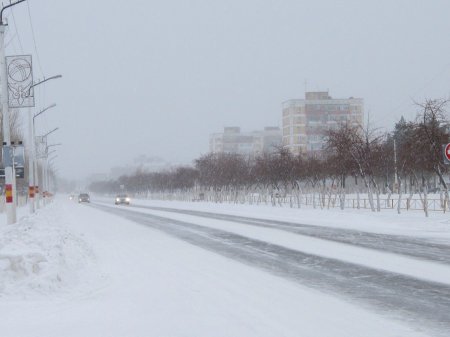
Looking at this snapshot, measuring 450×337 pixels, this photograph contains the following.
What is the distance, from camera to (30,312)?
25.3ft

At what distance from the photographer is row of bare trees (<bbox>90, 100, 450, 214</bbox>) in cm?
2909

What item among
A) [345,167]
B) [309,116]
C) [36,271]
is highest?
[309,116]

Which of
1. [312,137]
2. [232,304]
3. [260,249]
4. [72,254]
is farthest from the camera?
[312,137]

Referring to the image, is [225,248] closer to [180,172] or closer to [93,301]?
[93,301]

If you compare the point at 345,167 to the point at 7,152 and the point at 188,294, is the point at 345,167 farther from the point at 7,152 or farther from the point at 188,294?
the point at 188,294

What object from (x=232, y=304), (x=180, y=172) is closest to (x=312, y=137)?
(x=180, y=172)

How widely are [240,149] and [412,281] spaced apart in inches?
7154

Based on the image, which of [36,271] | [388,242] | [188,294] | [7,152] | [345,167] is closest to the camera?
[188,294]

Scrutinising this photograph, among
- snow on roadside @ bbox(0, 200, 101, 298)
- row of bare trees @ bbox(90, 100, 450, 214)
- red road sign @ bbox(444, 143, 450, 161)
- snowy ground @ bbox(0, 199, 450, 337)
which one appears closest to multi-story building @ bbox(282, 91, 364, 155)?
row of bare trees @ bbox(90, 100, 450, 214)

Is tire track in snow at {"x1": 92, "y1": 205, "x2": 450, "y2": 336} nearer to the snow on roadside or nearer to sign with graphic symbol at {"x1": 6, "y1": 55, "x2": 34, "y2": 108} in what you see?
the snow on roadside

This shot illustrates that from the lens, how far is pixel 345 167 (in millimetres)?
39625

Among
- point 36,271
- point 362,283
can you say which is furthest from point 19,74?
point 362,283

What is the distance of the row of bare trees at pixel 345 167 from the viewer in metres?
29.1

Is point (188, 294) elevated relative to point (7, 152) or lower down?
lower down
